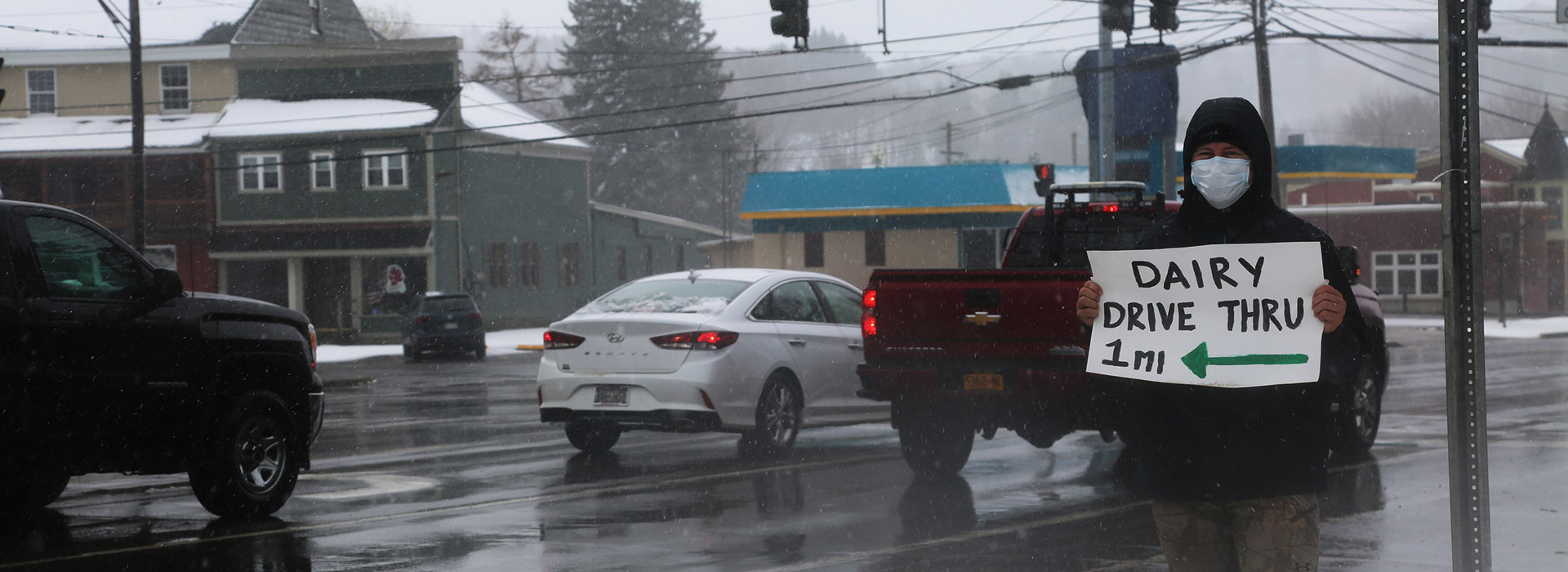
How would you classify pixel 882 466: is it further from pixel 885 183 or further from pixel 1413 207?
pixel 1413 207

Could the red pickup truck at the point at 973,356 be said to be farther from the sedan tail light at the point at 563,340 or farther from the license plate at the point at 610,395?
the sedan tail light at the point at 563,340

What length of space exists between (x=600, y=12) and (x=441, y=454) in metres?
68.4

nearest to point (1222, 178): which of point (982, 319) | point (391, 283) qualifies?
point (982, 319)

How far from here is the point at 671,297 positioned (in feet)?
42.5

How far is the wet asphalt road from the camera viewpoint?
7.87m

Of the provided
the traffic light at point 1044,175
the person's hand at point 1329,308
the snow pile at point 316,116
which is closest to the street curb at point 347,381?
the traffic light at point 1044,175

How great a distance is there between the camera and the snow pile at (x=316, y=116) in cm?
4541

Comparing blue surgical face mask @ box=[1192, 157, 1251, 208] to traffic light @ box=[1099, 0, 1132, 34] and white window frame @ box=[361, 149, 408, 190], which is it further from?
white window frame @ box=[361, 149, 408, 190]

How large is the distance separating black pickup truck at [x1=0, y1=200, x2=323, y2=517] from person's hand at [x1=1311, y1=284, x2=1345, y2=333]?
269 inches

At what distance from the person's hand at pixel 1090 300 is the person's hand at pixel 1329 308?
0.66 metres

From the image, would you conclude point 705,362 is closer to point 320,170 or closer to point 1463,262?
point 1463,262

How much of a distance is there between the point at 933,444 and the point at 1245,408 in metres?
6.95

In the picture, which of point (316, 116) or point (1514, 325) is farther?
point (1514, 325)

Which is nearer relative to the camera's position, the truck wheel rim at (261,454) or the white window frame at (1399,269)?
the truck wheel rim at (261,454)
